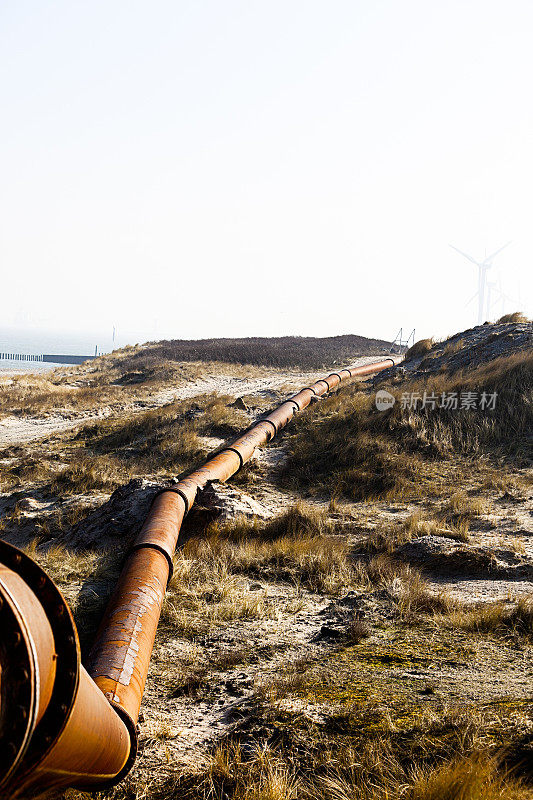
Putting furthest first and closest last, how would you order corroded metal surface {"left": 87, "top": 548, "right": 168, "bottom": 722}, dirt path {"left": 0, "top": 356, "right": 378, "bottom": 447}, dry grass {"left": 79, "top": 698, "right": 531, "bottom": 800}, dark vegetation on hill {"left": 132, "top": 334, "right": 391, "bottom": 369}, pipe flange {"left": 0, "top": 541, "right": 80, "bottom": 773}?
dark vegetation on hill {"left": 132, "top": 334, "right": 391, "bottom": 369} < dirt path {"left": 0, "top": 356, "right": 378, "bottom": 447} < corroded metal surface {"left": 87, "top": 548, "right": 168, "bottom": 722} < dry grass {"left": 79, "top": 698, "right": 531, "bottom": 800} < pipe flange {"left": 0, "top": 541, "right": 80, "bottom": 773}

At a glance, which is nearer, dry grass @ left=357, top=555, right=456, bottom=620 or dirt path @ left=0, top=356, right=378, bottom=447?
dry grass @ left=357, top=555, right=456, bottom=620

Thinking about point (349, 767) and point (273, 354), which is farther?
point (273, 354)

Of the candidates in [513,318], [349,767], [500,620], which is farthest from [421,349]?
[349,767]

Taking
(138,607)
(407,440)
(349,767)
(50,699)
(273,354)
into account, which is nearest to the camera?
(50,699)

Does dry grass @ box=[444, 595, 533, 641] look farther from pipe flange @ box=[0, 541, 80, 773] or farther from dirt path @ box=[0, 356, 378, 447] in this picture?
dirt path @ box=[0, 356, 378, 447]

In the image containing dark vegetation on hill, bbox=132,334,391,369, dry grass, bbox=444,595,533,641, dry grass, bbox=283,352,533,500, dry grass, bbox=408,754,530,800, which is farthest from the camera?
dark vegetation on hill, bbox=132,334,391,369

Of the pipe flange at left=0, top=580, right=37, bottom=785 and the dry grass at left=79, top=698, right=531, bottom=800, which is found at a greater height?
the pipe flange at left=0, top=580, right=37, bottom=785

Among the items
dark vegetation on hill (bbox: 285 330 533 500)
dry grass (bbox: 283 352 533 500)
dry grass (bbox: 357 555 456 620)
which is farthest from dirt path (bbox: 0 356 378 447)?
dry grass (bbox: 357 555 456 620)

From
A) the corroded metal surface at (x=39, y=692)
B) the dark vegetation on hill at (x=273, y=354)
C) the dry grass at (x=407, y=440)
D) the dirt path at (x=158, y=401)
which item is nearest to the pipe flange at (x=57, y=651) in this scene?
the corroded metal surface at (x=39, y=692)

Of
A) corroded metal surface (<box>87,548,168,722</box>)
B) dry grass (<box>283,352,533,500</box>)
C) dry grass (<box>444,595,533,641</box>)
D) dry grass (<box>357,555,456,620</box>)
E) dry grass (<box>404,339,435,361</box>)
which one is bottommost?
dry grass (<box>357,555,456,620</box>)

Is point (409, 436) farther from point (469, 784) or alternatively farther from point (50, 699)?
point (50, 699)

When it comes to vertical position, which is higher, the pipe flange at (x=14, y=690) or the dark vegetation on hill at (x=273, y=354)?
the dark vegetation on hill at (x=273, y=354)

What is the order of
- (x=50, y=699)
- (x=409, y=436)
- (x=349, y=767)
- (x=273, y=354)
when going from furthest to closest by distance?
(x=273, y=354)
(x=409, y=436)
(x=349, y=767)
(x=50, y=699)

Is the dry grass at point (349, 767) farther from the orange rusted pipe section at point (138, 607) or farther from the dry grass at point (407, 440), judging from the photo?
the dry grass at point (407, 440)
